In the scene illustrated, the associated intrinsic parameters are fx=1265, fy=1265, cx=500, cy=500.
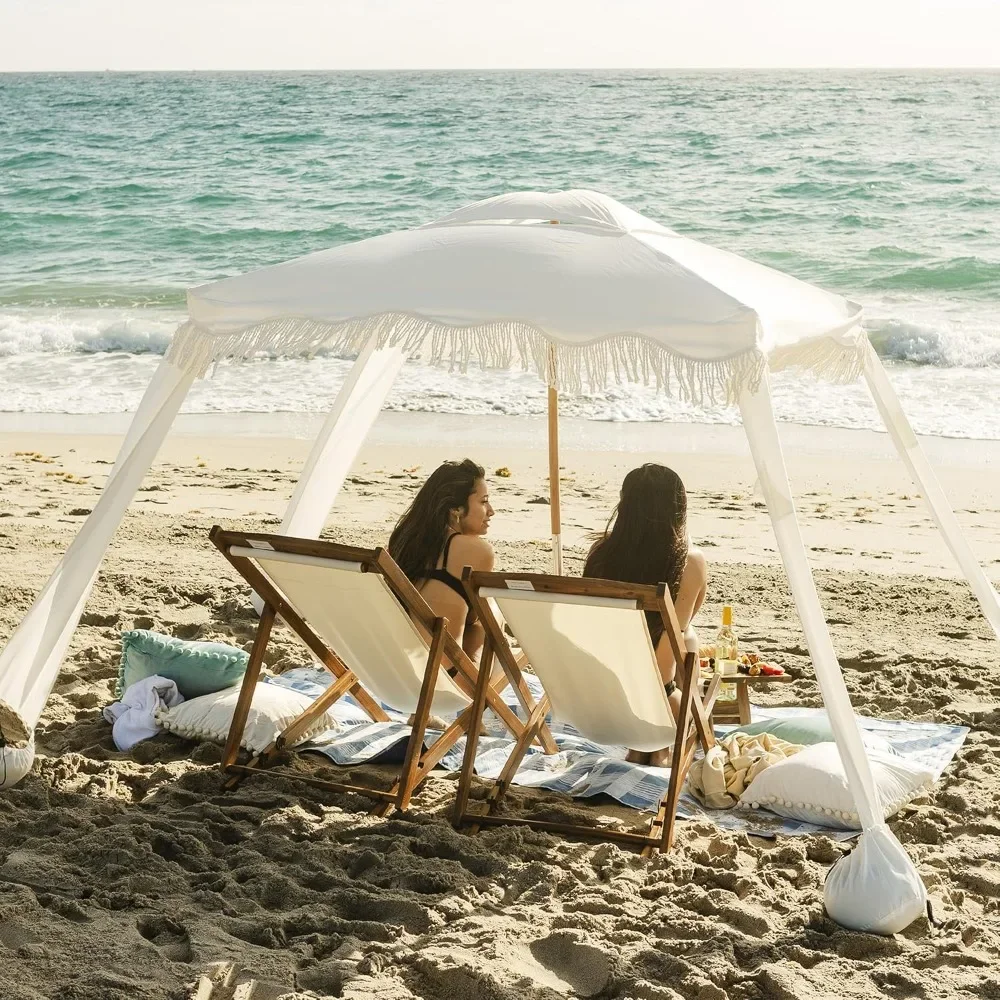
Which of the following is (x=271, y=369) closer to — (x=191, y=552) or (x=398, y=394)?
(x=398, y=394)

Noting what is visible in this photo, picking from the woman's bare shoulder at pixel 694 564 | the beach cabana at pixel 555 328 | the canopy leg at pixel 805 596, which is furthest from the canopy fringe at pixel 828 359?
the woman's bare shoulder at pixel 694 564

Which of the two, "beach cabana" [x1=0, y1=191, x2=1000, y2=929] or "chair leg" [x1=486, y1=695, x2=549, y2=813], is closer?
"beach cabana" [x1=0, y1=191, x2=1000, y2=929]

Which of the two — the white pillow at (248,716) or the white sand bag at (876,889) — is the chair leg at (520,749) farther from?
the white sand bag at (876,889)

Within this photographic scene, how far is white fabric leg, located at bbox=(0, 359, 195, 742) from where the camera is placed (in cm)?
390

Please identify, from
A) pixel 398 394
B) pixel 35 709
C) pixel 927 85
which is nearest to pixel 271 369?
pixel 398 394

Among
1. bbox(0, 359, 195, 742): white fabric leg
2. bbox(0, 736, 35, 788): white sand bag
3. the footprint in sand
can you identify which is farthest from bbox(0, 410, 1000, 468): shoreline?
the footprint in sand

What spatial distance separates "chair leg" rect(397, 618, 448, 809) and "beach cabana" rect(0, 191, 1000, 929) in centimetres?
89

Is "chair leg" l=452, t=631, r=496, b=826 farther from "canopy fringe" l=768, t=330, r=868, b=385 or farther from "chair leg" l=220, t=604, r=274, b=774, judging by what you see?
"canopy fringe" l=768, t=330, r=868, b=385

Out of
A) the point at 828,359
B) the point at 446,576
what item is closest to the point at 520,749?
the point at 446,576

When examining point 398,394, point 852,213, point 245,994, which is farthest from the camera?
point 852,213

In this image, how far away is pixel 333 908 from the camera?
3.20 metres

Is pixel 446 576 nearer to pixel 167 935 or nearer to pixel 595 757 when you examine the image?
pixel 595 757

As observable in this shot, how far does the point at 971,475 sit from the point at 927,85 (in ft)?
96.7

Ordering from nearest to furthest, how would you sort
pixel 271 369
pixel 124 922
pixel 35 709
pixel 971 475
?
pixel 124 922, pixel 35 709, pixel 971 475, pixel 271 369
